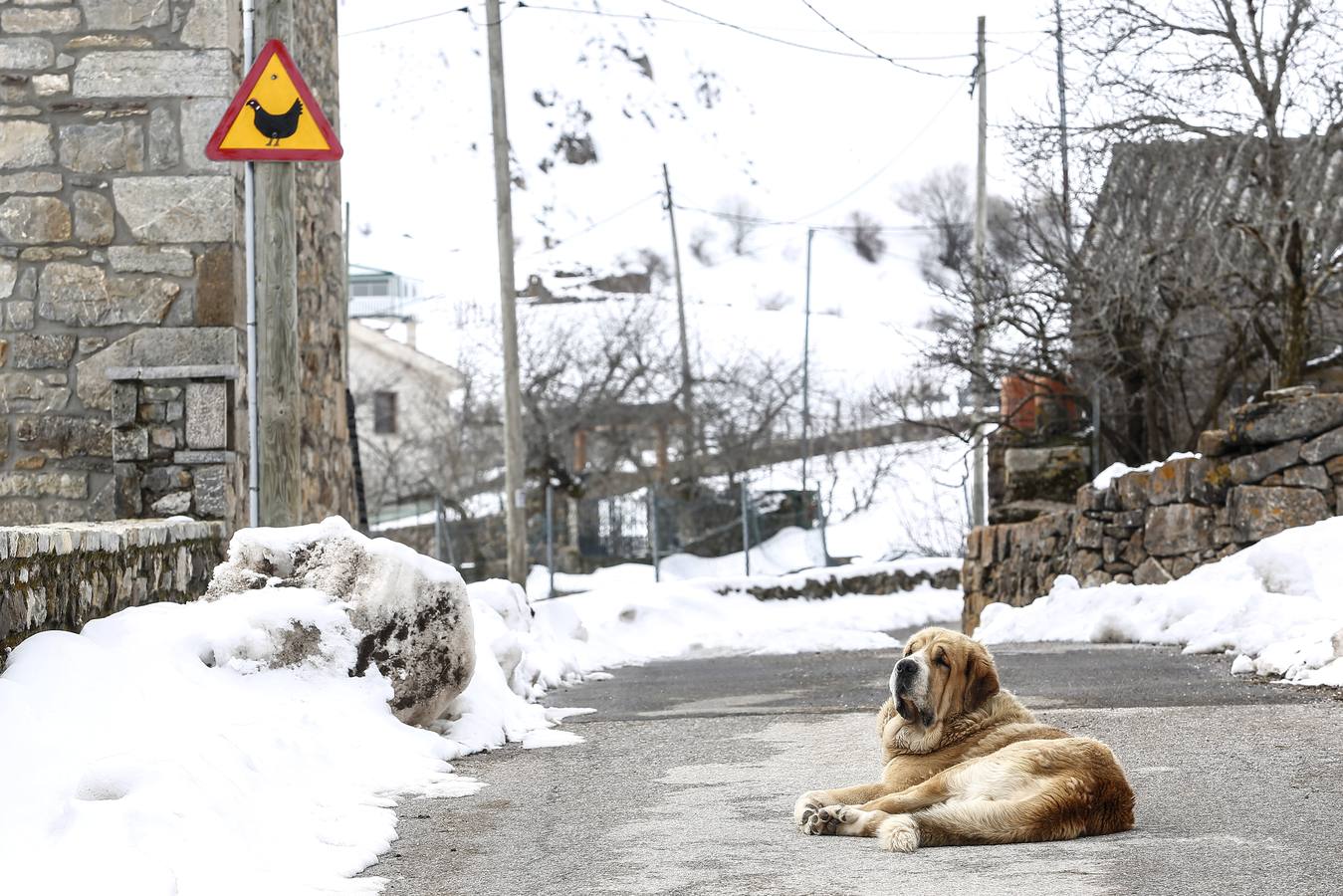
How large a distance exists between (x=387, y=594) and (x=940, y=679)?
316cm

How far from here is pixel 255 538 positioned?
25.8ft

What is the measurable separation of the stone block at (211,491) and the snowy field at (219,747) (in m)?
1.93

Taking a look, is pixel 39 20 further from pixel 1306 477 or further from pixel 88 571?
pixel 1306 477

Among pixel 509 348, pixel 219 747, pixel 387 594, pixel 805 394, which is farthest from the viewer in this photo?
pixel 805 394

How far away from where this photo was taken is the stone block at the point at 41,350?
35.4 feet

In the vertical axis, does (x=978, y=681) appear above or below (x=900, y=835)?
above

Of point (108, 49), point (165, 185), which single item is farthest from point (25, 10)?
point (165, 185)

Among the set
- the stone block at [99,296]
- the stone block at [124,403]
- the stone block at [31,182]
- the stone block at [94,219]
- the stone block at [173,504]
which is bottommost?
the stone block at [173,504]

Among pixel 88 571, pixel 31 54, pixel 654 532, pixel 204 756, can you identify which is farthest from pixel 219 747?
pixel 654 532

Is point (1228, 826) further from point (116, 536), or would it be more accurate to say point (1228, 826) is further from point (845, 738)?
point (116, 536)

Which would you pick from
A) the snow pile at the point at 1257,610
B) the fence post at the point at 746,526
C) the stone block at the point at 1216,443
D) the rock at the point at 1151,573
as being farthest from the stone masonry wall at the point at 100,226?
the fence post at the point at 746,526

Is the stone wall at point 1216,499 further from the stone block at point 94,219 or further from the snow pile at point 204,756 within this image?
the stone block at point 94,219

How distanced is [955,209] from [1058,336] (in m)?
68.3

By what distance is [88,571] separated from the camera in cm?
684
